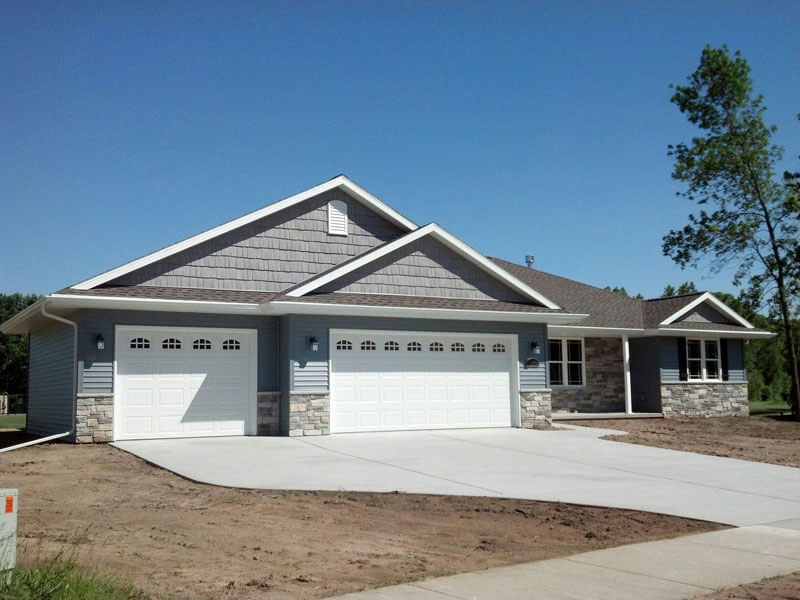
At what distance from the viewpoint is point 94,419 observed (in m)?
16.0

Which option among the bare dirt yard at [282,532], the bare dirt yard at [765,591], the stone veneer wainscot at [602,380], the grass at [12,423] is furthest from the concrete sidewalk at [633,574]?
the grass at [12,423]

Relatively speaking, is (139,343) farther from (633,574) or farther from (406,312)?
(633,574)

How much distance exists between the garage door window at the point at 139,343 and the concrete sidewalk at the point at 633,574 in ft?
38.1

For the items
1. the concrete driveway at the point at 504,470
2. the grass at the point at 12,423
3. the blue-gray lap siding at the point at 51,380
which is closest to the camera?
the concrete driveway at the point at 504,470

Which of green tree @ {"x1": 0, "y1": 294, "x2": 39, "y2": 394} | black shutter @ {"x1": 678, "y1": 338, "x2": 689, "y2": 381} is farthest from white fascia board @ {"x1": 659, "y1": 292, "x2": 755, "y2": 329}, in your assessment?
green tree @ {"x1": 0, "y1": 294, "x2": 39, "y2": 394}

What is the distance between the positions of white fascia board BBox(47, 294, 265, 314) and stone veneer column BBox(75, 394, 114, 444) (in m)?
1.84

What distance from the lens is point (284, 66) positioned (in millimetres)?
17359

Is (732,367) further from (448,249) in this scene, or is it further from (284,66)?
(284,66)

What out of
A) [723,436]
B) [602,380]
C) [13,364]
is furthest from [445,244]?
[13,364]

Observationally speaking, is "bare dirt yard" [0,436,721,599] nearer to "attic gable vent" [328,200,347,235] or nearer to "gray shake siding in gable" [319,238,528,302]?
"gray shake siding in gable" [319,238,528,302]

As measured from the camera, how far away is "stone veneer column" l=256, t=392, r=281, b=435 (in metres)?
17.6

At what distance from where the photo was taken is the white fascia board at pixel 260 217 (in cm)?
1661

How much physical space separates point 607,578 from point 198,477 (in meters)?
6.70

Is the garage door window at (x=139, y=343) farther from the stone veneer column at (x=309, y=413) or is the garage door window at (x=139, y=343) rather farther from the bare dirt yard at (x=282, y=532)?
the bare dirt yard at (x=282, y=532)
